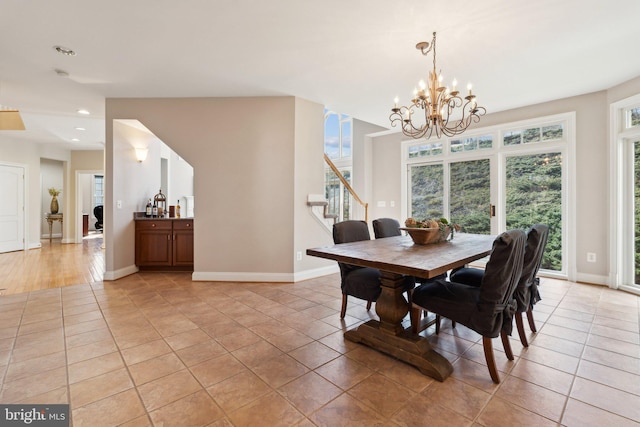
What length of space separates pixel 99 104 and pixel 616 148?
7.08m

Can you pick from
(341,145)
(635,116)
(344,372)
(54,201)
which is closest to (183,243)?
(344,372)

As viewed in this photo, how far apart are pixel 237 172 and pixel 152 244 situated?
1.86 metres

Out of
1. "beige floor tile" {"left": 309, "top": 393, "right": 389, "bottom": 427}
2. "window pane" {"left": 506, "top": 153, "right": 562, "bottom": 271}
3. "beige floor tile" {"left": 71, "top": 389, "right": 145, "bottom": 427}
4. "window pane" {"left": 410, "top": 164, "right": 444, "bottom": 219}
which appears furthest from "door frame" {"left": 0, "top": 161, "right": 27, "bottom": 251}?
"window pane" {"left": 506, "top": 153, "right": 562, "bottom": 271}

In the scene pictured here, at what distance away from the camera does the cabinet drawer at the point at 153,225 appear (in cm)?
460

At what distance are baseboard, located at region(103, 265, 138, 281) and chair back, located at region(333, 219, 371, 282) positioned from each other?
11.3 feet

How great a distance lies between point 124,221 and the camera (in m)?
4.42

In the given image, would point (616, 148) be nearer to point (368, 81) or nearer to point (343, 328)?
point (368, 81)

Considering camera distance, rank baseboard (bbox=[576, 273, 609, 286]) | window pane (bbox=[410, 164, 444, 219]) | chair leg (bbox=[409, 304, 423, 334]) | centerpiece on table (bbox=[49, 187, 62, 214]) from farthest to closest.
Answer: centerpiece on table (bbox=[49, 187, 62, 214])
window pane (bbox=[410, 164, 444, 219])
baseboard (bbox=[576, 273, 609, 286])
chair leg (bbox=[409, 304, 423, 334])

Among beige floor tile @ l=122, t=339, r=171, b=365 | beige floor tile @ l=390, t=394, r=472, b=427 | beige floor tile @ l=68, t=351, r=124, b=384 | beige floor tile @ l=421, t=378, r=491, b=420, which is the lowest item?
beige floor tile @ l=390, t=394, r=472, b=427

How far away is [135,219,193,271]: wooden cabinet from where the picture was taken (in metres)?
4.59

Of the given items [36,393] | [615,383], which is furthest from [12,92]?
[615,383]

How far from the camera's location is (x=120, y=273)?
170 inches

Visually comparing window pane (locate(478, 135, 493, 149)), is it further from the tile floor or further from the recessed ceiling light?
the recessed ceiling light

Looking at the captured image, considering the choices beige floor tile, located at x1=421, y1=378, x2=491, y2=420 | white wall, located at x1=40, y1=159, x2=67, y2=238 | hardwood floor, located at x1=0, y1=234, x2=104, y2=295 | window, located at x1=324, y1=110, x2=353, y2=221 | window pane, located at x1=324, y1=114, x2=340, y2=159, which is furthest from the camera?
white wall, located at x1=40, y1=159, x2=67, y2=238
